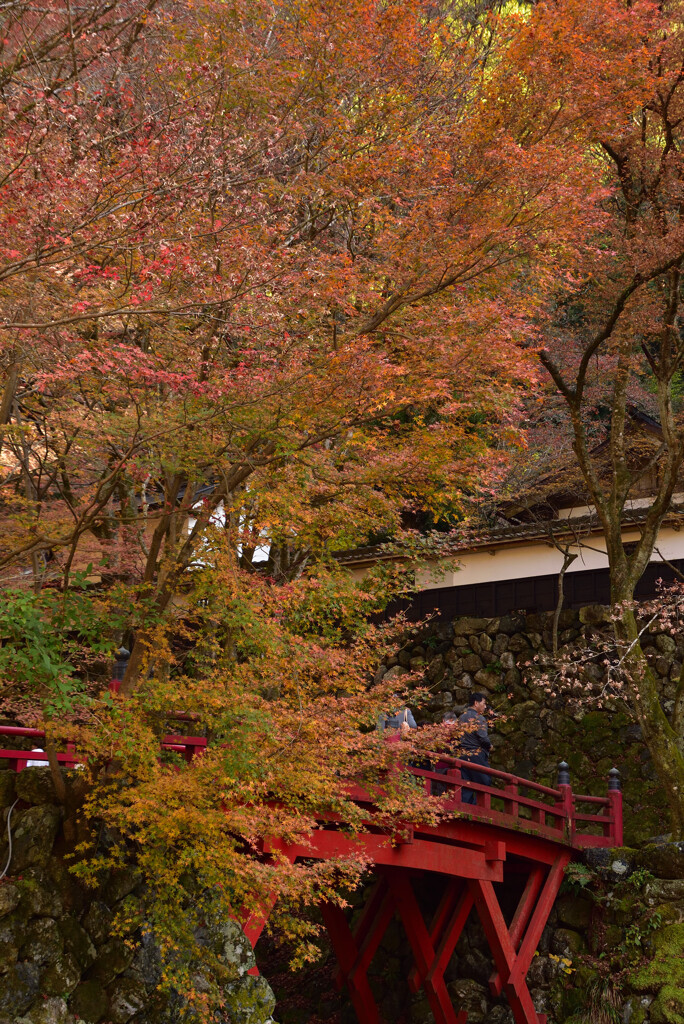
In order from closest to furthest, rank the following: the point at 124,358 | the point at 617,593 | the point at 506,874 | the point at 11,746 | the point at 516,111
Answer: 1. the point at 124,358
2. the point at 516,111
3. the point at 11,746
4. the point at 617,593
5. the point at 506,874

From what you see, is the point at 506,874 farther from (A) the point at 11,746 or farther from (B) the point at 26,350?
Answer: (B) the point at 26,350

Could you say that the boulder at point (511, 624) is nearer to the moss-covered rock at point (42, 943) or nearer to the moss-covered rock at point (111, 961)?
the moss-covered rock at point (111, 961)

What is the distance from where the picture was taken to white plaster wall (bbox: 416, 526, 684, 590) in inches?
705

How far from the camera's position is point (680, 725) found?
13.2m

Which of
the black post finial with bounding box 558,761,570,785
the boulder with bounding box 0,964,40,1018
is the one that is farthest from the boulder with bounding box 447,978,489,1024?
the boulder with bounding box 0,964,40,1018

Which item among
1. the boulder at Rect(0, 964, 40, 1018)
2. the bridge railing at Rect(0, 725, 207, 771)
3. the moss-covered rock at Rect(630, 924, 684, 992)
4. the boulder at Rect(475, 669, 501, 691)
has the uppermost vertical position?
the boulder at Rect(475, 669, 501, 691)

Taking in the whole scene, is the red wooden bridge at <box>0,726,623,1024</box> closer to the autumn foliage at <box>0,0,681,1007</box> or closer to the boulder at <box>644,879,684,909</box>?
the boulder at <box>644,879,684,909</box>

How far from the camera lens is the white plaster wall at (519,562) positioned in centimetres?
1791

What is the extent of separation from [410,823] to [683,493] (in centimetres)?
935

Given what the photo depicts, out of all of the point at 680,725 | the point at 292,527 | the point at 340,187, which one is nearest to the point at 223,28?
the point at 340,187

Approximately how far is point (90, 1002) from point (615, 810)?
8590mm

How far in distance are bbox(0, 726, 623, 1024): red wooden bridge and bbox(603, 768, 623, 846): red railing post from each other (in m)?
0.02

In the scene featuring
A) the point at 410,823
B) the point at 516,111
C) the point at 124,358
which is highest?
Answer: the point at 516,111

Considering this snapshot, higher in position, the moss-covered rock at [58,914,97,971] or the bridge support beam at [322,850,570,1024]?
the moss-covered rock at [58,914,97,971]
